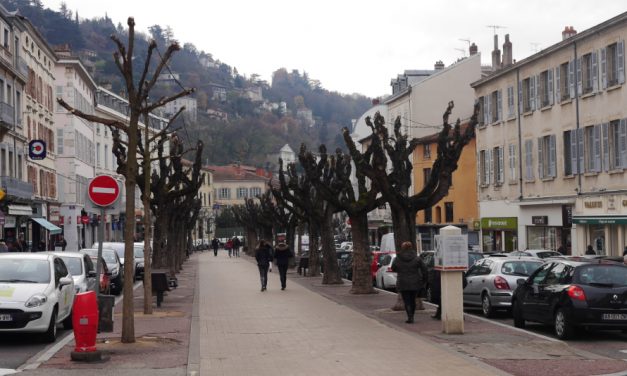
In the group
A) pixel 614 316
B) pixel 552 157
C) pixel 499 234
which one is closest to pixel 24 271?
pixel 614 316

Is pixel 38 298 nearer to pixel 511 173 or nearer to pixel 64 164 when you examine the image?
pixel 511 173

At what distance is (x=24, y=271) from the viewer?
54.3 feet

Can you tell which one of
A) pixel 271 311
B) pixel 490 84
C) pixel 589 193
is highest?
pixel 490 84

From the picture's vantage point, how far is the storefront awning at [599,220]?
118 ft

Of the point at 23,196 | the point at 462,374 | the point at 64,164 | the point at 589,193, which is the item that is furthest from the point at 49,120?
the point at 462,374

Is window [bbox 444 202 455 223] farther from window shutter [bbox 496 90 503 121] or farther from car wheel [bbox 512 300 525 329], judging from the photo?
car wheel [bbox 512 300 525 329]

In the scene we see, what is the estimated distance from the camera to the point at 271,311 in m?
22.0

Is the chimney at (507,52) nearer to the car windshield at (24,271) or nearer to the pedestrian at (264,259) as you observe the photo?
the pedestrian at (264,259)

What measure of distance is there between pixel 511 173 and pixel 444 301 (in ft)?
103

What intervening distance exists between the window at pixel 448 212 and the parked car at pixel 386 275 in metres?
29.6

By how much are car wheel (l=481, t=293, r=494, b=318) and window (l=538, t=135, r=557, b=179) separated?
22.2 meters

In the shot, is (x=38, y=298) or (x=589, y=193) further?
(x=589, y=193)

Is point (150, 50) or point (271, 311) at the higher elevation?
point (150, 50)

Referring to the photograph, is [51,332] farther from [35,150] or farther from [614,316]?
[35,150]
